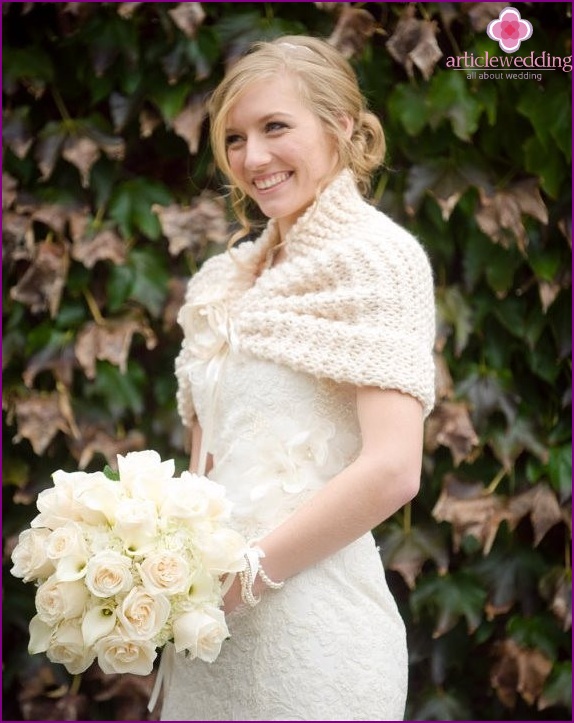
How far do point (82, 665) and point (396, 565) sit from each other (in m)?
1.31

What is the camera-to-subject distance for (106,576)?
1.37 meters

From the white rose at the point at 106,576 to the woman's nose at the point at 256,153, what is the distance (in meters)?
0.81

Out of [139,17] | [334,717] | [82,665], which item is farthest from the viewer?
[139,17]

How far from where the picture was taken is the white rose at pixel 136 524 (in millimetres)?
1386

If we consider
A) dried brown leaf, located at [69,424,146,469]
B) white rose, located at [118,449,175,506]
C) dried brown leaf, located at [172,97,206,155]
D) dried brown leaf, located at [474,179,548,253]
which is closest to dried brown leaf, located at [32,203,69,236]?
dried brown leaf, located at [172,97,206,155]

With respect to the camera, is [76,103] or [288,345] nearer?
[288,345]

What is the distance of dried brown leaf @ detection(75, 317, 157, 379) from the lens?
2543mm

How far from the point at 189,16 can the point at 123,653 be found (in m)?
1.75

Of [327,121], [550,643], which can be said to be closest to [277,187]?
[327,121]

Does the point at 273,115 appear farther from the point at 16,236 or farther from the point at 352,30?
the point at 16,236

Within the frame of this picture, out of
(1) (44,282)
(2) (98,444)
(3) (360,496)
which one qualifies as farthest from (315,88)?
(2) (98,444)

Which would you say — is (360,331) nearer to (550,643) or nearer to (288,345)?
(288,345)

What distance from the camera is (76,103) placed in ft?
8.73

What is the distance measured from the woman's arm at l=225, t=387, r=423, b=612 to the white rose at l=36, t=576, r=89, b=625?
28 cm
